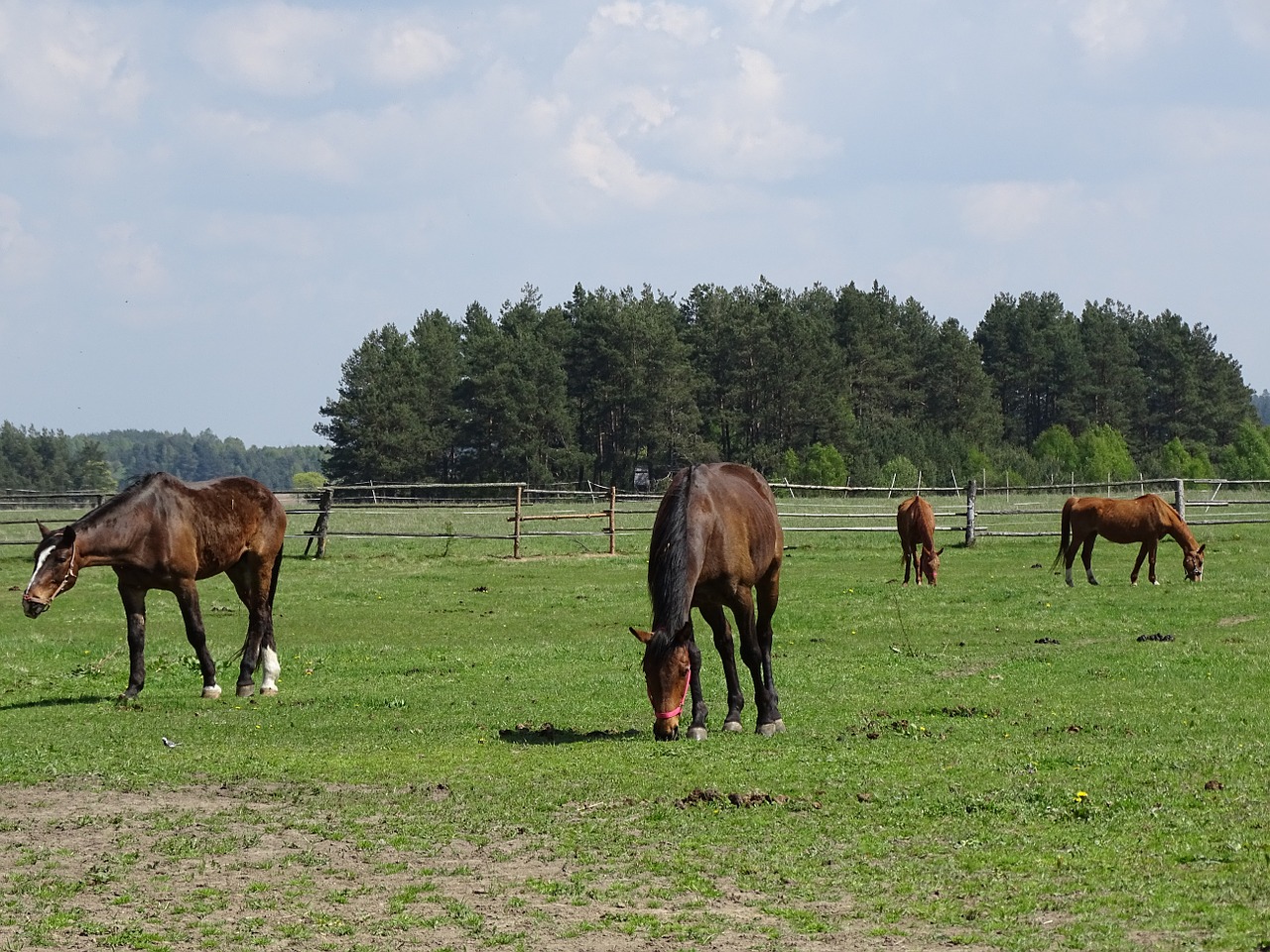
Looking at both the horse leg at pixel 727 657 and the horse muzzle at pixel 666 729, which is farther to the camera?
the horse leg at pixel 727 657

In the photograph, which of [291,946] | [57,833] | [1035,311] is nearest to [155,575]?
[57,833]

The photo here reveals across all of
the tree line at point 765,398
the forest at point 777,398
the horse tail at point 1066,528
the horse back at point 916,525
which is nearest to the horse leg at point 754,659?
the horse back at point 916,525

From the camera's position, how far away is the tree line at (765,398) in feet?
253

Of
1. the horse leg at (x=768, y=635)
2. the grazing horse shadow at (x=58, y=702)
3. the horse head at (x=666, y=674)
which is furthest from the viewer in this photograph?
the grazing horse shadow at (x=58, y=702)

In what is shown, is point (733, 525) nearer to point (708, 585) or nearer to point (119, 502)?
point (708, 585)

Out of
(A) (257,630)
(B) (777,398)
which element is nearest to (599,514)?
(A) (257,630)

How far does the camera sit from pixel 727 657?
9.68 meters

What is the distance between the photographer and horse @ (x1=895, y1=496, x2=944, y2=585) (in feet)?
76.0

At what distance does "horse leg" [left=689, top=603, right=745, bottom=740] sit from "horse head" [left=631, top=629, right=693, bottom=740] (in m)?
0.75

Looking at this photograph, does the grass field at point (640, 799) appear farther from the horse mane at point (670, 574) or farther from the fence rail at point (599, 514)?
the fence rail at point (599, 514)

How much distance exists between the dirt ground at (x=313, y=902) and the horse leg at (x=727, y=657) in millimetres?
3438

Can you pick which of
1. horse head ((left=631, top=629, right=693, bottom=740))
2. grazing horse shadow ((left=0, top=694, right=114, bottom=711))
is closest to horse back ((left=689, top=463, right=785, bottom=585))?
horse head ((left=631, top=629, right=693, bottom=740))

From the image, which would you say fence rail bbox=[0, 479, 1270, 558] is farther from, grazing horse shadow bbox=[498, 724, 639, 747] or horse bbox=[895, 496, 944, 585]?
grazing horse shadow bbox=[498, 724, 639, 747]

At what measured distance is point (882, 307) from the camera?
314 ft
